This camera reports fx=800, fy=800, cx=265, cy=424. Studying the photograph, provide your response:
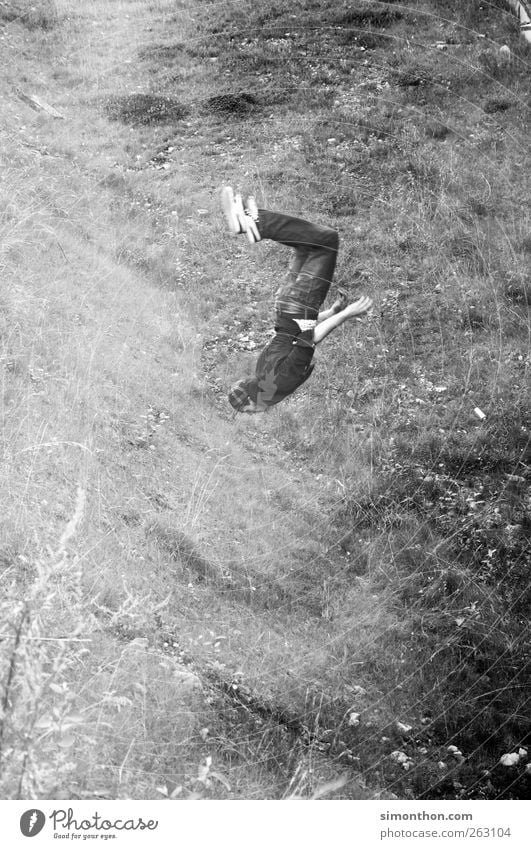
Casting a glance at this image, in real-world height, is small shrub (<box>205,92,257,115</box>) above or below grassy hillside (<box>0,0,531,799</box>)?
above

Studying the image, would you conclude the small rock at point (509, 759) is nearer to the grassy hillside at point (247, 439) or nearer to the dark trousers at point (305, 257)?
the grassy hillside at point (247, 439)

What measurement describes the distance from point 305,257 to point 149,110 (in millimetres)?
2849

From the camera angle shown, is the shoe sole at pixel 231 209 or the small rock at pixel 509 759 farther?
the shoe sole at pixel 231 209

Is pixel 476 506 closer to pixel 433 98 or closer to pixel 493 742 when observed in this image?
pixel 493 742

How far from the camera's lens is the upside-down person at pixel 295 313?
5984 millimetres

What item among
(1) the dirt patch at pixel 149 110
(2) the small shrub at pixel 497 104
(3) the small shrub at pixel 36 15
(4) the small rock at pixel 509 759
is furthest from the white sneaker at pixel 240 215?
(3) the small shrub at pixel 36 15

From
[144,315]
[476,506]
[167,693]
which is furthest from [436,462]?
[167,693]

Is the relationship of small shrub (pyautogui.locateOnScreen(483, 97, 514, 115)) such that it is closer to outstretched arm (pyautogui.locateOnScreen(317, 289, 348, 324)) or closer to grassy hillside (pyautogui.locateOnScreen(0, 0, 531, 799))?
grassy hillside (pyautogui.locateOnScreen(0, 0, 531, 799))

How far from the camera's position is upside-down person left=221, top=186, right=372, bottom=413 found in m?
5.98

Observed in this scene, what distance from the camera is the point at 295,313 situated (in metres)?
6.12

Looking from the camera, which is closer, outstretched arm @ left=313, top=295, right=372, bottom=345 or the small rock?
the small rock

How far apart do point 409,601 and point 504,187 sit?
4.81 m

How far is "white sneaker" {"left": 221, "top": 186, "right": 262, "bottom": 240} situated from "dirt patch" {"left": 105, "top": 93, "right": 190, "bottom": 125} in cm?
167

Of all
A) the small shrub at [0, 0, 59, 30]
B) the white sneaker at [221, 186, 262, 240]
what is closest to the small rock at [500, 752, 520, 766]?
the white sneaker at [221, 186, 262, 240]
